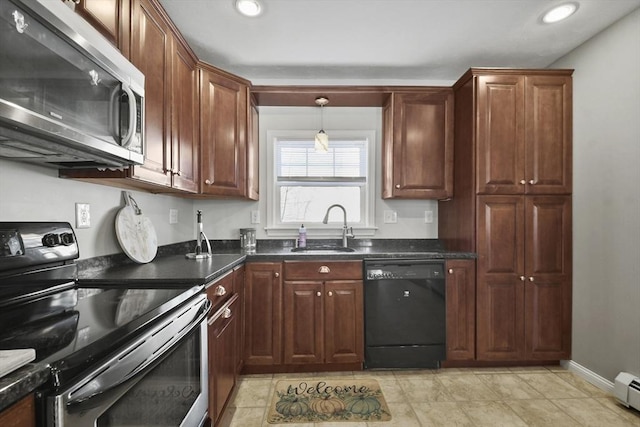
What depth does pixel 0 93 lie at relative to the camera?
29.6 inches

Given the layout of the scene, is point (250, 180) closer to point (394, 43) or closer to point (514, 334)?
point (394, 43)

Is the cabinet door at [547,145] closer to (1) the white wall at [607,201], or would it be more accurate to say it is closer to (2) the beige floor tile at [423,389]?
(1) the white wall at [607,201]

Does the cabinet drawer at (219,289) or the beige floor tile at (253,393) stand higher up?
the cabinet drawer at (219,289)

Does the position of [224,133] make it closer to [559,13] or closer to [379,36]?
[379,36]

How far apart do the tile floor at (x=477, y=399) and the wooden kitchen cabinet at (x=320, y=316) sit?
0.54 ft

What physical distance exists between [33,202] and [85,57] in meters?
0.71

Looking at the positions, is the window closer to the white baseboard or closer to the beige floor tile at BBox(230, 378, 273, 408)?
the beige floor tile at BBox(230, 378, 273, 408)

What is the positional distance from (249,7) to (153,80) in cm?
82

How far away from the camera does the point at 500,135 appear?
2.45 metres

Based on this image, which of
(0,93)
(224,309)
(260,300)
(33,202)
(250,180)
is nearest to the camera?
(0,93)

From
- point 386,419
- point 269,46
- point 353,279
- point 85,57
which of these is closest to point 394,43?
point 269,46

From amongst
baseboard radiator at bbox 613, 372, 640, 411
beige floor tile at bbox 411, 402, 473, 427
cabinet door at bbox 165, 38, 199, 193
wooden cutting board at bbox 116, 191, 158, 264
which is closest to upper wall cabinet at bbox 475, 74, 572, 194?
baseboard radiator at bbox 613, 372, 640, 411

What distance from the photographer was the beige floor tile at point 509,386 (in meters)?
Result: 2.14

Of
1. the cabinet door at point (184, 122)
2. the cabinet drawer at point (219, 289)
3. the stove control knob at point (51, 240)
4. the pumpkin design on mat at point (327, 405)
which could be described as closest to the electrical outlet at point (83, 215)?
the stove control knob at point (51, 240)
